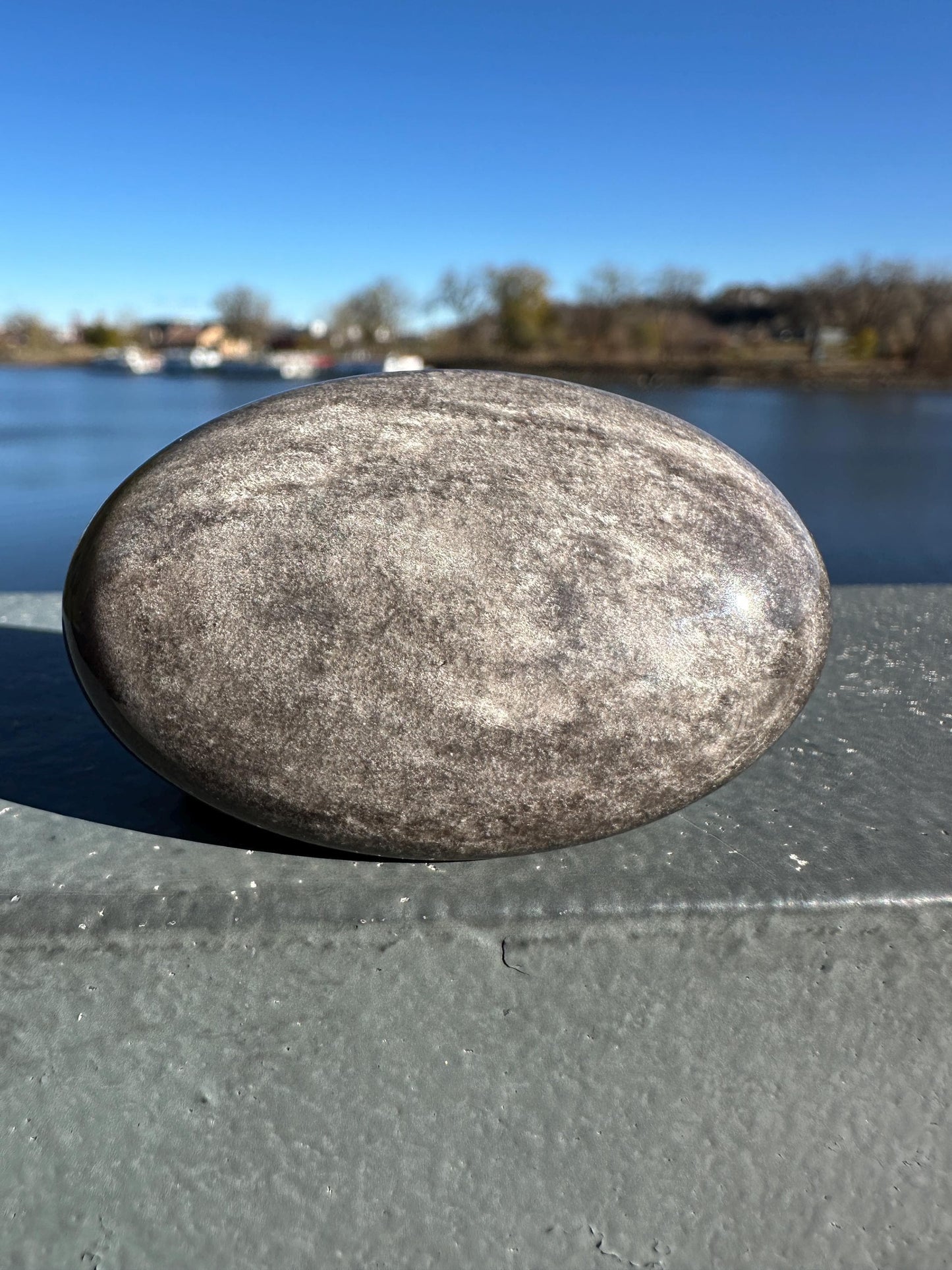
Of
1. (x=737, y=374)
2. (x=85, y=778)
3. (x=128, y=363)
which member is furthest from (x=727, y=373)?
(x=85, y=778)

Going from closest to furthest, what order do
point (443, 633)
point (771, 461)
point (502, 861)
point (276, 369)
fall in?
point (443, 633) → point (502, 861) → point (771, 461) → point (276, 369)

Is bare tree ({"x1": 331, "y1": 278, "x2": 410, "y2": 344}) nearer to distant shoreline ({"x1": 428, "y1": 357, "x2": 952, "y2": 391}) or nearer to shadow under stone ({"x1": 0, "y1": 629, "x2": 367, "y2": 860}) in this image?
distant shoreline ({"x1": 428, "y1": 357, "x2": 952, "y2": 391})

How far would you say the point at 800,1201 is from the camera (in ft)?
6.82

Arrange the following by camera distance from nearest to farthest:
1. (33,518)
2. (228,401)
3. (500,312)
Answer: (33,518)
(228,401)
(500,312)

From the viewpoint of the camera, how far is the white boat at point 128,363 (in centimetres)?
7450

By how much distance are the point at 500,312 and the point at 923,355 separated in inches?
1354

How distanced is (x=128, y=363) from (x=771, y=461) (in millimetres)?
68252

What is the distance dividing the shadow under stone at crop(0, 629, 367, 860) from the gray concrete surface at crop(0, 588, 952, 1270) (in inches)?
2.7

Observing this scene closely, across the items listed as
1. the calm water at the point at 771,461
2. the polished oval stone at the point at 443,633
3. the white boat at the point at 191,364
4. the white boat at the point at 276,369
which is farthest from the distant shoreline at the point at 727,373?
the polished oval stone at the point at 443,633

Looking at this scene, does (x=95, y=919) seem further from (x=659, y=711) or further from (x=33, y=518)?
(x=33, y=518)

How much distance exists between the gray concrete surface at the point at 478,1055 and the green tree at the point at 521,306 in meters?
77.3

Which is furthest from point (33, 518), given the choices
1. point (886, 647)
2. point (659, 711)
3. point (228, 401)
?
point (228, 401)

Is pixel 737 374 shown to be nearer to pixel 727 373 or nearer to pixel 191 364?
pixel 727 373

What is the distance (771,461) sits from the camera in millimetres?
19344
